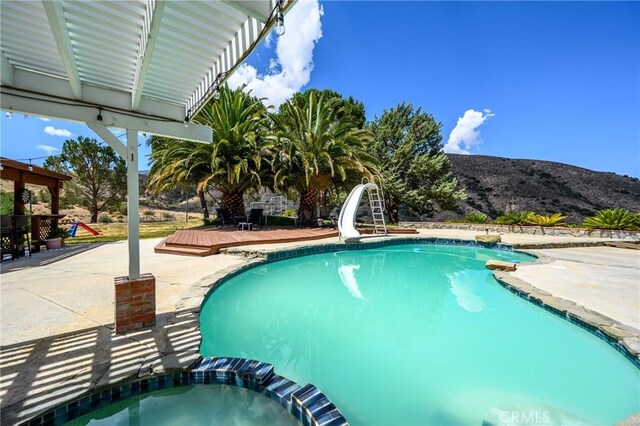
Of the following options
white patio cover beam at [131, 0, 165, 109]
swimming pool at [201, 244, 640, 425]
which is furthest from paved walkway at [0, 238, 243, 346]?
white patio cover beam at [131, 0, 165, 109]

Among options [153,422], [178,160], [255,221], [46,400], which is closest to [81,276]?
[46,400]

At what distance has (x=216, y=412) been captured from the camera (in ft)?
7.32

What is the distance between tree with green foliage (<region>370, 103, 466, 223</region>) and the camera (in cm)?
1930

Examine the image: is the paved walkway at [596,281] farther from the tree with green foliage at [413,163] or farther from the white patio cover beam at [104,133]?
the tree with green foliage at [413,163]

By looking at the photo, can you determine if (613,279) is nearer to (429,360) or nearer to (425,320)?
(425,320)

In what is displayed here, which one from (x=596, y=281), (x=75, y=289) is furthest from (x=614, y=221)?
(x=75, y=289)

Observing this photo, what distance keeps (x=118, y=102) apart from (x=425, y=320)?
17.0 feet

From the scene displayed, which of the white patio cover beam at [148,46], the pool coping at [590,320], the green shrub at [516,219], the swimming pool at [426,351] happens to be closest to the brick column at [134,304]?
the swimming pool at [426,351]

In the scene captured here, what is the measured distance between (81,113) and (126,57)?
89cm

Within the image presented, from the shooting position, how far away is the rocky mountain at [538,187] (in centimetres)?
2600

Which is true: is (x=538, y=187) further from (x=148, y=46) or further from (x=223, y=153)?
(x=148, y=46)

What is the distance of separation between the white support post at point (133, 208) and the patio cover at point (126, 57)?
12 millimetres

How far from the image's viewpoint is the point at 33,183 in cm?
888

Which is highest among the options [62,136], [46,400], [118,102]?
[62,136]
